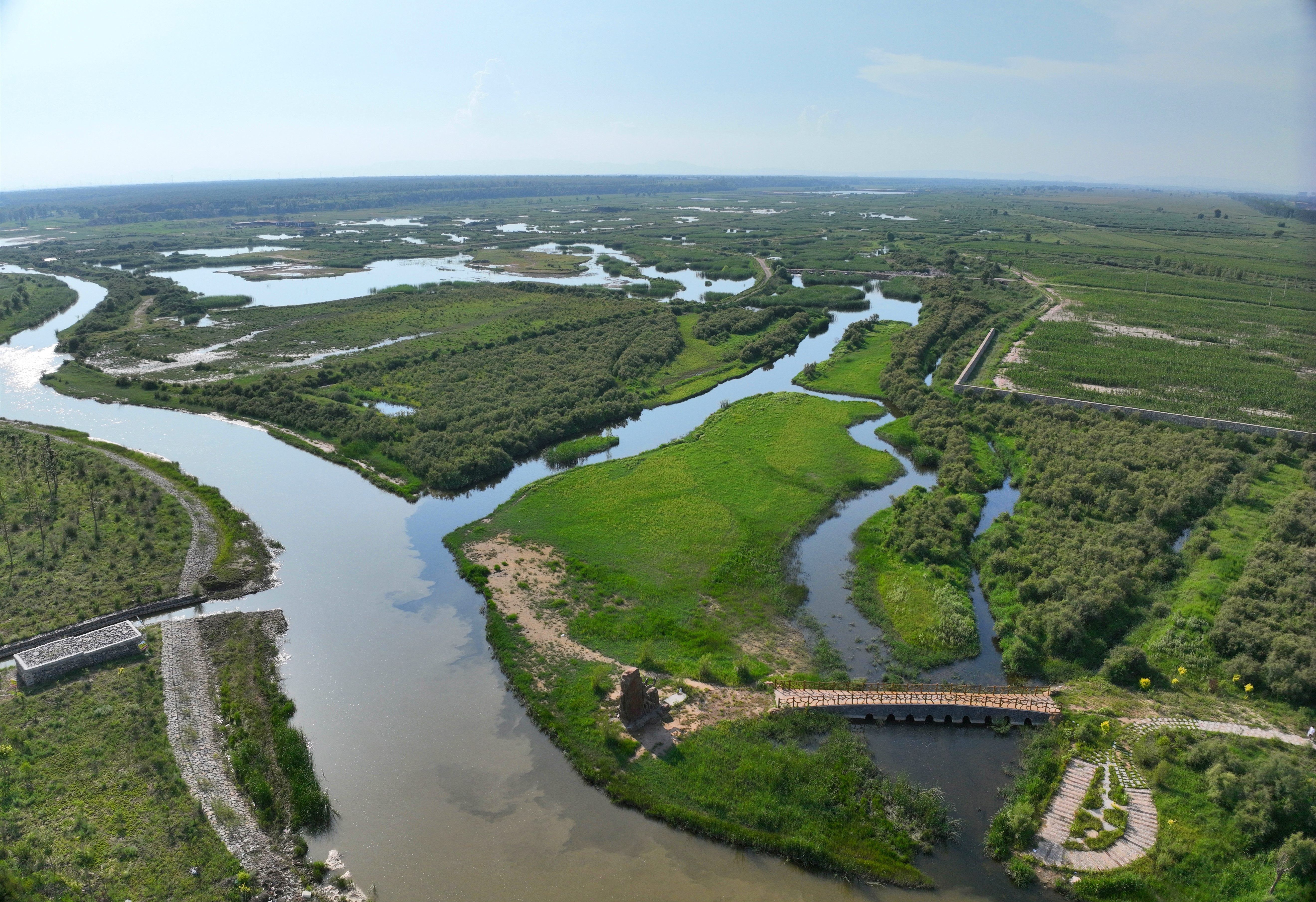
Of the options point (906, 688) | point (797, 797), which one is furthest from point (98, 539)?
point (906, 688)

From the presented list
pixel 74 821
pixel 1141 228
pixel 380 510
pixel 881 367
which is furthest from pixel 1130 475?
pixel 1141 228

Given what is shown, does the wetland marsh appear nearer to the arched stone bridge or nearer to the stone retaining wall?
the arched stone bridge

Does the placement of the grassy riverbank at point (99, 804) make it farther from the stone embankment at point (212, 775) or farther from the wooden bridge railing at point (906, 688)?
the wooden bridge railing at point (906, 688)

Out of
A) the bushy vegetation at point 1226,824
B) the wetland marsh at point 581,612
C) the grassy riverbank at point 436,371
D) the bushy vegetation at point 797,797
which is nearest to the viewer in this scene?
the bushy vegetation at point 1226,824

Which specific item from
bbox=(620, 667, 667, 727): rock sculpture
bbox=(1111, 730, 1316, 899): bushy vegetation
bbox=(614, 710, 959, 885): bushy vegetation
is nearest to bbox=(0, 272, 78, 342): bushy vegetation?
bbox=(620, 667, 667, 727): rock sculpture

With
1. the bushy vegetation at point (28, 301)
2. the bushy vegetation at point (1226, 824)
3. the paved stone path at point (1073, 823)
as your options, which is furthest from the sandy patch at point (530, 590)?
the bushy vegetation at point (28, 301)
